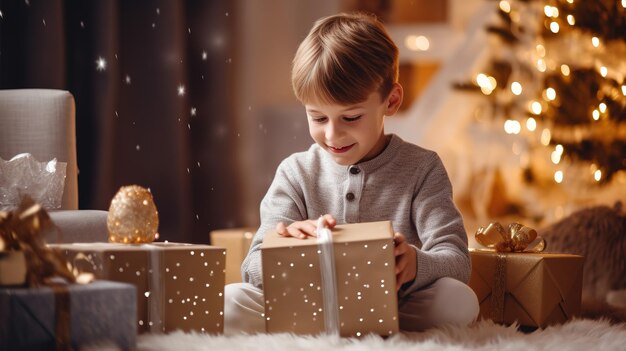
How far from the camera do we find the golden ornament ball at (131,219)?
1264mm

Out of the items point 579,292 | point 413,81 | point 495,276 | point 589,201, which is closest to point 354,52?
point 495,276

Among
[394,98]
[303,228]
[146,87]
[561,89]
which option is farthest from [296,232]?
[561,89]

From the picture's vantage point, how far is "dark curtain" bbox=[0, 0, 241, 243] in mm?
2111

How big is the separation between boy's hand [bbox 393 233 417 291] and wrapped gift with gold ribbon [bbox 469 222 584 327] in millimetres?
260

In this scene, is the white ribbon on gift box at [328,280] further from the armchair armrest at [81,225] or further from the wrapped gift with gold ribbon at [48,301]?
the armchair armrest at [81,225]

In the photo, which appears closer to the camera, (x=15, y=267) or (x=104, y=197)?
(x=15, y=267)

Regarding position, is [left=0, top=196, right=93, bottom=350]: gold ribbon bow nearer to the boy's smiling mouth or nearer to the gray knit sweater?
the gray knit sweater

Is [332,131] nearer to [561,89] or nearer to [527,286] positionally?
[527,286]

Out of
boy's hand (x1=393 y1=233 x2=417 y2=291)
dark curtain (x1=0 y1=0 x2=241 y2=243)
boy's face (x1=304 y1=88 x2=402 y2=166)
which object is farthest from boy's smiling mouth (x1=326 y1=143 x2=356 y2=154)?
dark curtain (x1=0 y1=0 x2=241 y2=243)

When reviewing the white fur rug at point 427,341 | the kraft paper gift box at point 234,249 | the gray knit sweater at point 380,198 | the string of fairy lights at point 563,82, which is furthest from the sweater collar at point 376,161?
the string of fairy lights at point 563,82

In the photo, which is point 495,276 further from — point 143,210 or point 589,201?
point 589,201

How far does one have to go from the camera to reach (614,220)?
210cm

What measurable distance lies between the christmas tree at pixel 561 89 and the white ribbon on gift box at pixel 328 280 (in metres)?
1.59

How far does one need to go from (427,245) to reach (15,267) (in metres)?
0.69
